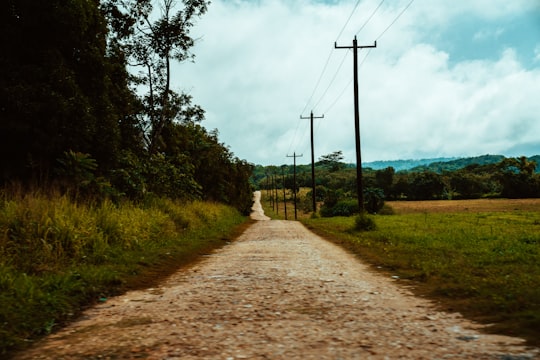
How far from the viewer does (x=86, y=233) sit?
935cm

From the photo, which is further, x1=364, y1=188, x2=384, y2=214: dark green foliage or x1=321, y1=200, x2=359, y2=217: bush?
x1=364, y1=188, x2=384, y2=214: dark green foliage

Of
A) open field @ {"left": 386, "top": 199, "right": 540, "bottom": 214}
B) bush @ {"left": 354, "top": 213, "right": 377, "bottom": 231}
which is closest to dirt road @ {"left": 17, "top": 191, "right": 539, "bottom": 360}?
bush @ {"left": 354, "top": 213, "right": 377, "bottom": 231}

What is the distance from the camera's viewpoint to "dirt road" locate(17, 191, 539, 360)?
3.62 meters

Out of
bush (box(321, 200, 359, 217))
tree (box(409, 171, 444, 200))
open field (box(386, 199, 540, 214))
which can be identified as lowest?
open field (box(386, 199, 540, 214))

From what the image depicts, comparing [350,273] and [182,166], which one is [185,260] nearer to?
[350,273]

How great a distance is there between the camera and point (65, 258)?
8016mm

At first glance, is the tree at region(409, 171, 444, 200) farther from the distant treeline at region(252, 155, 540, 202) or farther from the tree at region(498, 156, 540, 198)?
the tree at region(498, 156, 540, 198)

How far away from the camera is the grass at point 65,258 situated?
4930 mm

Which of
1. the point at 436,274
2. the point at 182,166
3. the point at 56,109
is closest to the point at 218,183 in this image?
the point at 182,166

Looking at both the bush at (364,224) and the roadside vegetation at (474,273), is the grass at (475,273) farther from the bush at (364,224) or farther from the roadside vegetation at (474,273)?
the bush at (364,224)

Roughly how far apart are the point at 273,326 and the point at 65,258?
212 inches

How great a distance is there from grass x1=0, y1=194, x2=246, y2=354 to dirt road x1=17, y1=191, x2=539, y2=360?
0.42 m

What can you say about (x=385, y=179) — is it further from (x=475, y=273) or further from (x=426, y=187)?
(x=475, y=273)

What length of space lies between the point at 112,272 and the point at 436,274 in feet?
19.6
